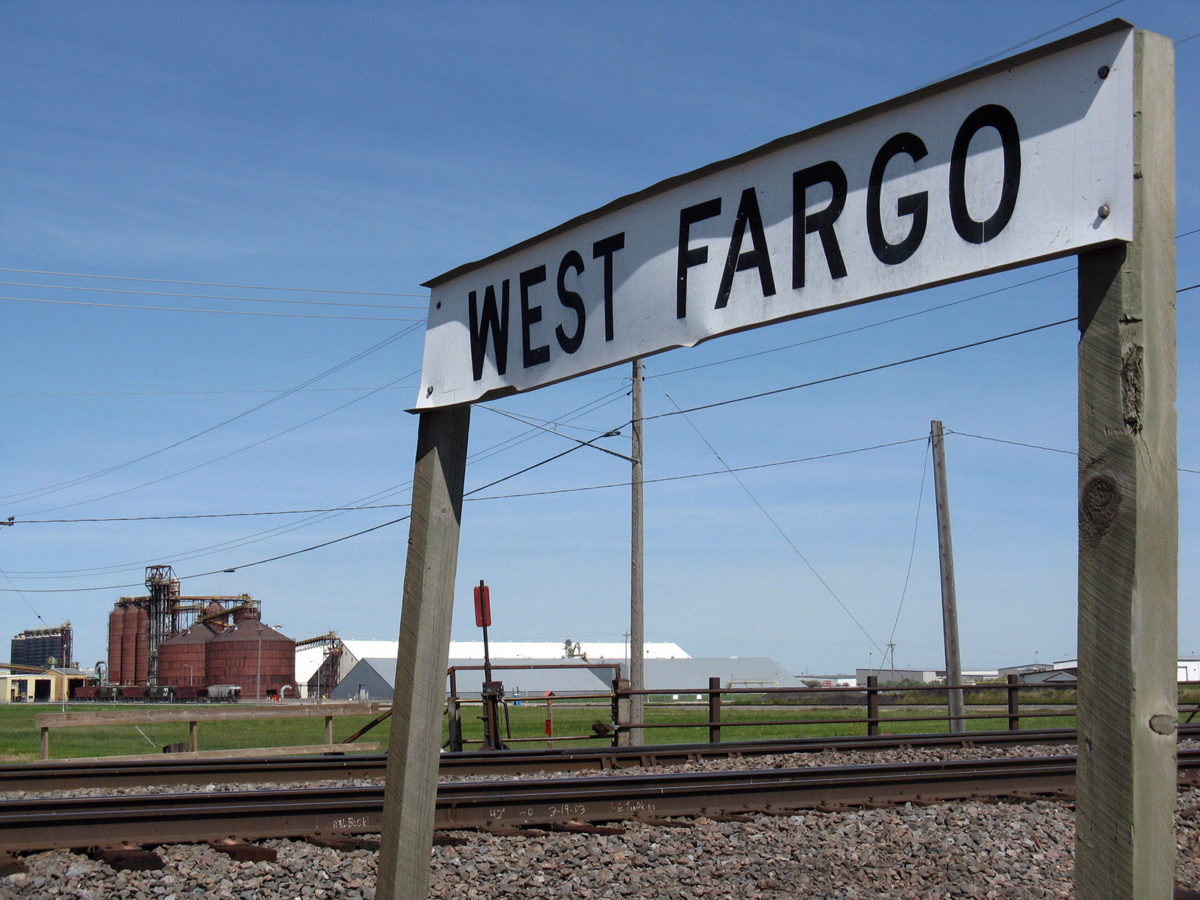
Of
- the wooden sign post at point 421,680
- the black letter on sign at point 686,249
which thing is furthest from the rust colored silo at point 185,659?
the black letter on sign at point 686,249

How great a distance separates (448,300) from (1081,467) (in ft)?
7.03

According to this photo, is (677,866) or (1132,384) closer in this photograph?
(1132,384)

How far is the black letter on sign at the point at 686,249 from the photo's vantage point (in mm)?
2961

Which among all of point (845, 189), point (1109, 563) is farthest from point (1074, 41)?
point (1109, 563)

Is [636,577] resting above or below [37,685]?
above

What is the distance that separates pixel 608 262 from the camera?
126 inches

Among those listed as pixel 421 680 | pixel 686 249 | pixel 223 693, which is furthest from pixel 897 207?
pixel 223 693

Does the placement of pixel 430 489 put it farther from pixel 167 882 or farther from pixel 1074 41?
pixel 167 882

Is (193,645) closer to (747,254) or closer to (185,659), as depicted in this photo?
(185,659)

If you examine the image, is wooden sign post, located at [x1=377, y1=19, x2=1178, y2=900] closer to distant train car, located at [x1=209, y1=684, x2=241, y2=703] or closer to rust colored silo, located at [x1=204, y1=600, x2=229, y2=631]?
distant train car, located at [x1=209, y1=684, x2=241, y2=703]

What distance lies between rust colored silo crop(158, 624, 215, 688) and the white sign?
100 m

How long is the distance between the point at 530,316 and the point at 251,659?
9813 cm

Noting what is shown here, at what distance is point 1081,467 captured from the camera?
2.30 meters

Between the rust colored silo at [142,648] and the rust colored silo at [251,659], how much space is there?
10.5 m
